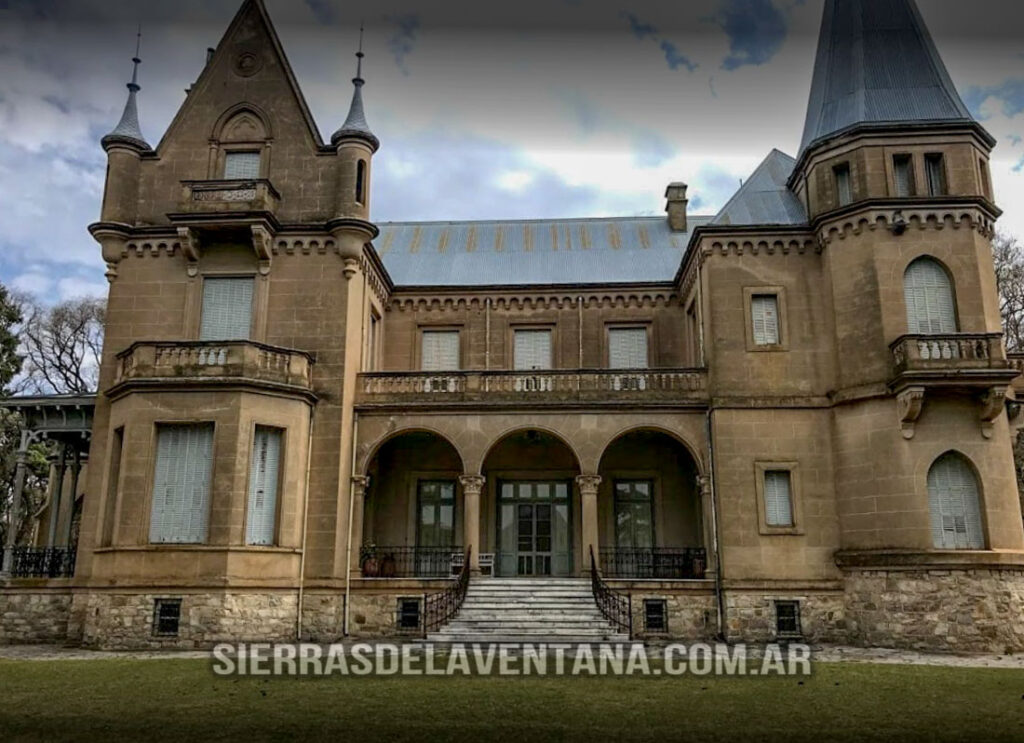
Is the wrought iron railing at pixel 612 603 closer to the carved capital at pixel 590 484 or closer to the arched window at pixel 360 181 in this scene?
the carved capital at pixel 590 484

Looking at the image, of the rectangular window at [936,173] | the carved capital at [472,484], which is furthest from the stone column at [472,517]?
the rectangular window at [936,173]

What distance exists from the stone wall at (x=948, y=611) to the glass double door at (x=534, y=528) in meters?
8.52

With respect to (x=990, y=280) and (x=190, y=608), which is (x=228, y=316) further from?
(x=990, y=280)

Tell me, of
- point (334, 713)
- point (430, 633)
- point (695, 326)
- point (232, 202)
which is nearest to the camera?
point (334, 713)

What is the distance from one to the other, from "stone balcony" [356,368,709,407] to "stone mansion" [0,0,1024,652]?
8 cm

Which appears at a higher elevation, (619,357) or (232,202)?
(232,202)

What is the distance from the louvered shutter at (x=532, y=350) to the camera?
26.6 meters

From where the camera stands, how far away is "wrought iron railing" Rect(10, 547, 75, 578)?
22.1 meters

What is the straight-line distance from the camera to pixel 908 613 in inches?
755

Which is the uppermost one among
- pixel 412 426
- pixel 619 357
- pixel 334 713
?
pixel 619 357

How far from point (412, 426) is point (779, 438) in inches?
373

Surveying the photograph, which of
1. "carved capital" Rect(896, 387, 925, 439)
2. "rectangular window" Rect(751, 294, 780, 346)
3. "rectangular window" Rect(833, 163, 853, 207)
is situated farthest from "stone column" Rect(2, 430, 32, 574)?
"rectangular window" Rect(833, 163, 853, 207)

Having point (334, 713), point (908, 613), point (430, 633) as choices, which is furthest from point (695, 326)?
point (334, 713)

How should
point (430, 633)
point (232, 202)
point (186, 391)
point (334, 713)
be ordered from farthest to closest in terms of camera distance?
point (232, 202) < point (186, 391) < point (430, 633) < point (334, 713)
